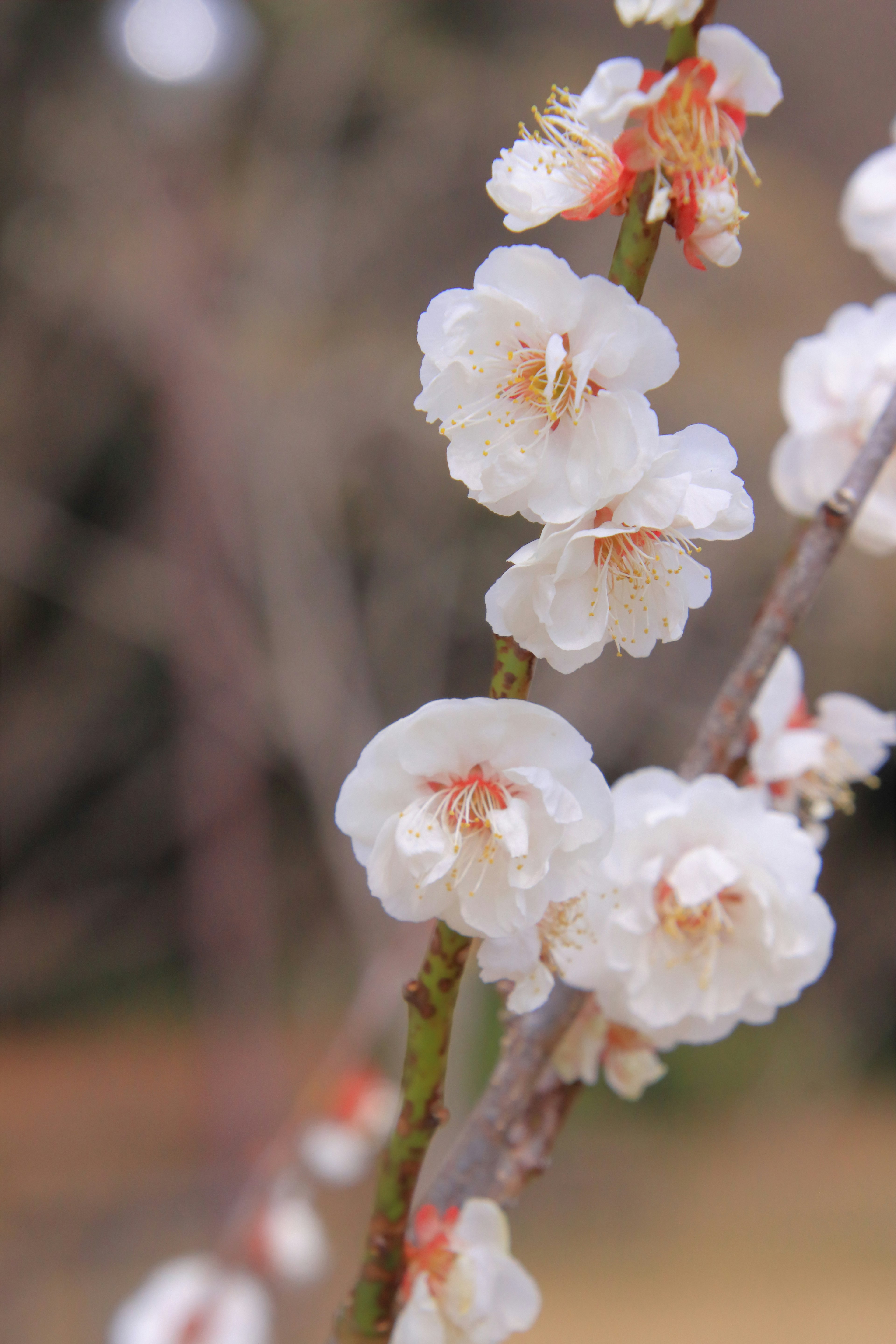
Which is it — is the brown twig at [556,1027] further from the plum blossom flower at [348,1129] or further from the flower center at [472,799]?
the plum blossom flower at [348,1129]

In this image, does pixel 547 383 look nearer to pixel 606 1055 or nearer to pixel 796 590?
pixel 796 590

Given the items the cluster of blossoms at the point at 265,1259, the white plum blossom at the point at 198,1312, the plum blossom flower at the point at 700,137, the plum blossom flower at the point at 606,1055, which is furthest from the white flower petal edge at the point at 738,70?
the white plum blossom at the point at 198,1312

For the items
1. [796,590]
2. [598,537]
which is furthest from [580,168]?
[796,590]

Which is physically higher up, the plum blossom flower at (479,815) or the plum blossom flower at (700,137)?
the plum blossom flower at (700,137)

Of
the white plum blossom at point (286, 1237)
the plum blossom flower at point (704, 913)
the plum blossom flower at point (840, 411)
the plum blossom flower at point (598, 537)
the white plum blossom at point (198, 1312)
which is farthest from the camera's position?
the white plum blossom at point (286, 1237)

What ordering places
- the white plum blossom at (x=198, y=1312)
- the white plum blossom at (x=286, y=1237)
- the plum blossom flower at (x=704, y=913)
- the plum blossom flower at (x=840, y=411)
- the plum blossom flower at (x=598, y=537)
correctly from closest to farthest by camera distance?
the plum blossom flower at (x=598, y=537)
the plum blossom flower at (x=704, y=913)
the plum blossom flower at (x=840, y=411)
the white plum blossom at (x=198, y=1312)
the white plum blossom at (x=286, y=1237)

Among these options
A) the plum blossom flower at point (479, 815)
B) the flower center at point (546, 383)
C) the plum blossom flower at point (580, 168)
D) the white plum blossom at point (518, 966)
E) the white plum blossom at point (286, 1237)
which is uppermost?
the plum blossom flower at point (580, 168)

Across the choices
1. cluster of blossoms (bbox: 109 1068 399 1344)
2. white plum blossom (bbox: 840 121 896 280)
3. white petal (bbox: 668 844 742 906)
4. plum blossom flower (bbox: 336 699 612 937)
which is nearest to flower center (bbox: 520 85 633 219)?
plum blossom flower (bbox: 336 699 612 937)
